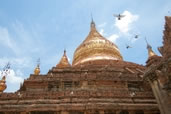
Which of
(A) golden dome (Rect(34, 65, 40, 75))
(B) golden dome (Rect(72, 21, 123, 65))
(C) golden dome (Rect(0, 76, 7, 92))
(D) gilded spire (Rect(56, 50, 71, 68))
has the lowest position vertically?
(C) golden dome (Rect(0, 76, 7, 92))

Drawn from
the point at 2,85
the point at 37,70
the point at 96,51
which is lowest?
the point at 2,85

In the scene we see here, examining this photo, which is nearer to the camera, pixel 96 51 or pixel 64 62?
pixel 64 62

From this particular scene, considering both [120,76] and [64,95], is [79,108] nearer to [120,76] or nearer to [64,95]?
[64,95]

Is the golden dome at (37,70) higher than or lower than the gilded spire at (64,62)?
lower

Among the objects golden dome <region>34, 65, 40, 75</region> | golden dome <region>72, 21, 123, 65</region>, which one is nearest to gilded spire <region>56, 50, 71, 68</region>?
golden dome <region>72, 21, 123, 65</region>

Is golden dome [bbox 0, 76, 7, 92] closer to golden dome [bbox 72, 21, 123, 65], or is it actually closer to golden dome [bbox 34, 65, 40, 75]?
golden dome [bbox 34, 65, 40, 75]

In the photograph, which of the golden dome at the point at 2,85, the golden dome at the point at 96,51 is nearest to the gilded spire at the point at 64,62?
the golden dome at the point at 96,51

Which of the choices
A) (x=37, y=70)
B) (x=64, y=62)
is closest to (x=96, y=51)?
(x=64, y=62)

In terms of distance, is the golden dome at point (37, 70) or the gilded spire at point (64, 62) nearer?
the golden dome at point (37, 70)

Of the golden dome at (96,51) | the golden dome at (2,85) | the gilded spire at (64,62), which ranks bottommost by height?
the golden dome at (2,85)

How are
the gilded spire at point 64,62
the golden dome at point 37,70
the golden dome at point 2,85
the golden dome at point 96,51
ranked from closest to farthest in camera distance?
1. the golden dome at point 2,85
2. the golden dome at point 37,70
3. the gilded spire at point 64,62
4. the golden dome at point 96,51

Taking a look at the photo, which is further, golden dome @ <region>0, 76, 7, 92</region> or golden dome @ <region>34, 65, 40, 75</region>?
golden dome @ <region>34, 65, 40, 75</region>

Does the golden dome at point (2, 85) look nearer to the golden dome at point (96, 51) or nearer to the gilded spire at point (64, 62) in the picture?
the gilded spire at point (64, 62)

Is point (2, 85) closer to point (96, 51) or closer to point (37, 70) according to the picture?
point (37, 70)
